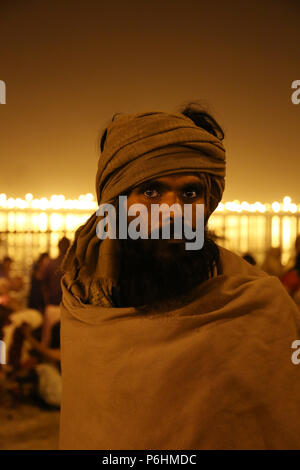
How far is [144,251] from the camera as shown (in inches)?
39.4

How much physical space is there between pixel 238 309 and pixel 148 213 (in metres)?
0.28

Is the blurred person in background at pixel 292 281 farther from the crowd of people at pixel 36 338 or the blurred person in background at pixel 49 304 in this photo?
the blurred person in background at pixel 49 304

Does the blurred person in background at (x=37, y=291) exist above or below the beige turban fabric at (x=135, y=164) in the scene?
below

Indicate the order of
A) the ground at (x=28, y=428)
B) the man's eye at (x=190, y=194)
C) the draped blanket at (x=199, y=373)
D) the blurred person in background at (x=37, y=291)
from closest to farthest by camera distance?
the draped blanket at (x=199, y=373)
the man's eye at (x=190, y=194)
the ground at (x=28, y=428)
the blurred person in background at (x=37, y=291)

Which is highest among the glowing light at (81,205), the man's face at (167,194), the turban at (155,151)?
the glowing light at (81,205)

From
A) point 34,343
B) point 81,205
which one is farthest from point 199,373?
point 81,205

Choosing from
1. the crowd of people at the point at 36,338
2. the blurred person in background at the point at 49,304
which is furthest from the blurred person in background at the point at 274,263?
the blurred person in background at the point at 49,304

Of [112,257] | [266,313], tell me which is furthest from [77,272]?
[266,313]

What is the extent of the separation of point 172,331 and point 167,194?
29 centimetres

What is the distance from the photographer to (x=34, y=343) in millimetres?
3531

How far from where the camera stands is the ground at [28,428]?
2891 millimetres

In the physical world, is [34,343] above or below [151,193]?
below

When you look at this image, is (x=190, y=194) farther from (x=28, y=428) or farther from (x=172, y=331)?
(x=28, y=428)
